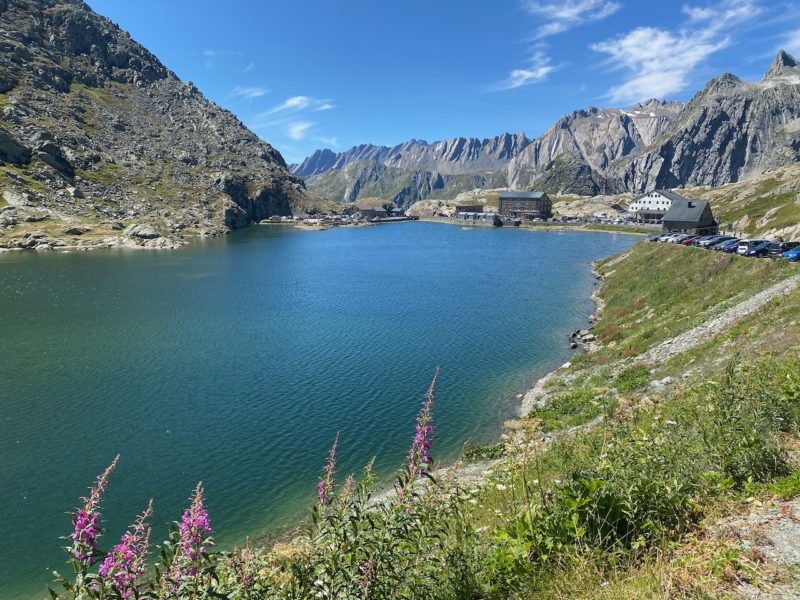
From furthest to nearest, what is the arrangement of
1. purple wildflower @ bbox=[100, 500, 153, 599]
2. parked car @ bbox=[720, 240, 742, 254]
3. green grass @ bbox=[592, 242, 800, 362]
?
parked car @ bbox=[720, 240, 742, 254] < green grass @ bbox=[592, 242, 800, 362] < purple wildflower @ bbox=[100, 500, 153, 599]

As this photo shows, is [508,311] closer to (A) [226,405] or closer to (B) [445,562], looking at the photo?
(A) [226,405]

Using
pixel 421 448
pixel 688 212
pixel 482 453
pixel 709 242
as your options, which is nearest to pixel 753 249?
pixel 709 242

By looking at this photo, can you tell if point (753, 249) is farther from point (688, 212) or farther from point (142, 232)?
point (142, 232)

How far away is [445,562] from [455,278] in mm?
103000

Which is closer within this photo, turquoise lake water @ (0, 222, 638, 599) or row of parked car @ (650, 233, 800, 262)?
turquoise lake water @ (0, 222, 638, 599)

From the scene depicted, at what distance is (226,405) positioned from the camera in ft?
134

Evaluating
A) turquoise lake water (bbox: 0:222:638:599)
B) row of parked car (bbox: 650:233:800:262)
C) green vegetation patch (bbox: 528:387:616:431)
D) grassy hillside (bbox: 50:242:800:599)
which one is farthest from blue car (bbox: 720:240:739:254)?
grassy hillside (bbox: 50:242:800:599)

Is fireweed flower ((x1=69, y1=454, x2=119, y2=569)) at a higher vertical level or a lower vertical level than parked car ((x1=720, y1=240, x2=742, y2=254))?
lower

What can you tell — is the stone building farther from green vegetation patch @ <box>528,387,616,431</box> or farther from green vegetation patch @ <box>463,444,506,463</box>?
green vegetation patch @ <box>463,444,506,463</box>

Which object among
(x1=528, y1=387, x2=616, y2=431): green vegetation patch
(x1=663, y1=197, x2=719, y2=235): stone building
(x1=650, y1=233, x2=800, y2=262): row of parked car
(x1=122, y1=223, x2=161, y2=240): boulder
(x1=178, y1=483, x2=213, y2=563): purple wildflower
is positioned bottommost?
(x1=528, y1=387, x2=616, y2=431): green vegetation patch

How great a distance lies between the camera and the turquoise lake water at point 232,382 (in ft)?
93.1

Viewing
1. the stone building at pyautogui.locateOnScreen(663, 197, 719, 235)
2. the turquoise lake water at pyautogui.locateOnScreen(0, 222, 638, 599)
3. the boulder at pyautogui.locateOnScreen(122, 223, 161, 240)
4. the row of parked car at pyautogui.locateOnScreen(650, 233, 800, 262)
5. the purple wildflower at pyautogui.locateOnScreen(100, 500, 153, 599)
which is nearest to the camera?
the purple wildflower at pyautogui.locateOnScreen(100, 500, 153, 599)

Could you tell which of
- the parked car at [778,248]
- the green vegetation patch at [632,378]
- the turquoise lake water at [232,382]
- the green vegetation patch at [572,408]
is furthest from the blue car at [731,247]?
the green vegetation patch at [572,408]

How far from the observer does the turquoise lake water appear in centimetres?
2838
